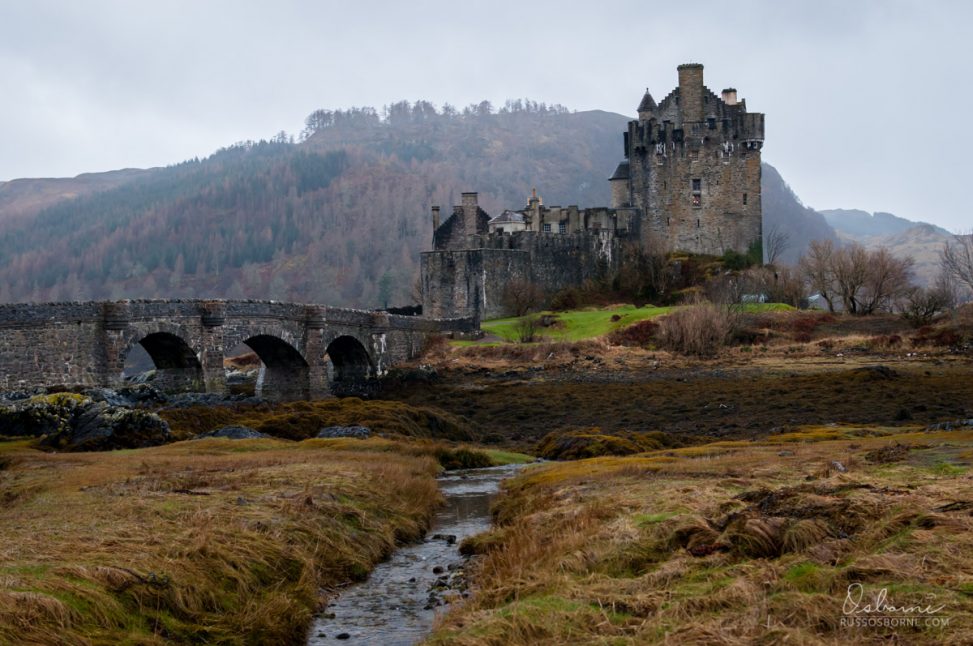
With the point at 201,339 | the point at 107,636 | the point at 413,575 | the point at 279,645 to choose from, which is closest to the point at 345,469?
the point at 413,575

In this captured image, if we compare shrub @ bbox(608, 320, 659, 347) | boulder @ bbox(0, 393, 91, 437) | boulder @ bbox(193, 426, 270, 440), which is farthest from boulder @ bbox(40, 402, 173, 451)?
shrub @ bbox(608, 320, 659, 347)

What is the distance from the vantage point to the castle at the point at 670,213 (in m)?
78.9

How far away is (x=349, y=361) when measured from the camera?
61.7 meters

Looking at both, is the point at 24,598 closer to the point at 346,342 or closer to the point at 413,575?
the point at 413,575

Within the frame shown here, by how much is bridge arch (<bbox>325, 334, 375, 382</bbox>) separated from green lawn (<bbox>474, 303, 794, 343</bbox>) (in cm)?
1170

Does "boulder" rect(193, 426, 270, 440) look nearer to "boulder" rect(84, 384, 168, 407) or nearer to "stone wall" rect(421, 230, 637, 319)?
"boulder" rect(84, 384, 168, 407)

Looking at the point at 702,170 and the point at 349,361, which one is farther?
the point at 702,170

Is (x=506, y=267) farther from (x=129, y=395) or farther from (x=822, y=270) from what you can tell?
(x=129, y=395)

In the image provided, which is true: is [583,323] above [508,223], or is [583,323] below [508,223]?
below

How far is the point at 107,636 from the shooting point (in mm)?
10234

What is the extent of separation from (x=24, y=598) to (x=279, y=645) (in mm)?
2828

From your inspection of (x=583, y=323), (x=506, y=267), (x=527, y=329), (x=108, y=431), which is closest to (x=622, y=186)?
(x=506, y=267)

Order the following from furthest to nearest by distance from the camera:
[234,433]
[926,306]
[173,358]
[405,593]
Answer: [926,306]
[173,358]
[234,433]
[405,593]

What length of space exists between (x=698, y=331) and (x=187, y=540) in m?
49.1
